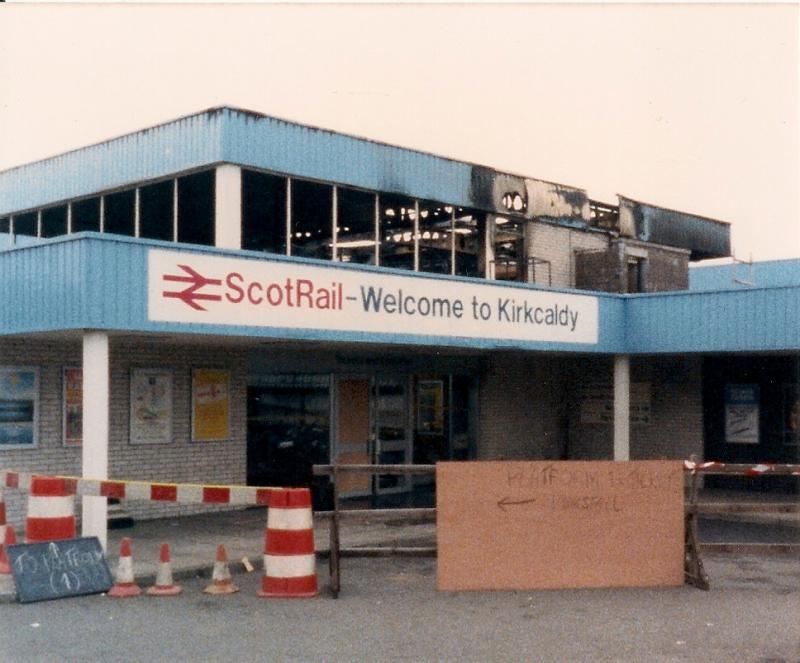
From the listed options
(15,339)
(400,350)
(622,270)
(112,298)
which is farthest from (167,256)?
(622,270)

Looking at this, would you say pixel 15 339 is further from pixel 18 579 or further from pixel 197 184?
pixel 18 579

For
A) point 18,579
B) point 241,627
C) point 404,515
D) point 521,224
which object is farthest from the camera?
point 521,224

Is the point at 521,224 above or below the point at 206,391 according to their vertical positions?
above

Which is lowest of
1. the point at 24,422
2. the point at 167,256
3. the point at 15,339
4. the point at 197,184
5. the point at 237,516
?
the point at 237,516

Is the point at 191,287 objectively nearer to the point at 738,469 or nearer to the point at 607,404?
the point at 738,469

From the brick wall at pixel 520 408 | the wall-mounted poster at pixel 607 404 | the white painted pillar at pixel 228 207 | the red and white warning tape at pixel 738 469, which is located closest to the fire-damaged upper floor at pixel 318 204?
the white painted pillar at pixel 228 207

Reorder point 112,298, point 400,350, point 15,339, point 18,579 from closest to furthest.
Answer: point 18,579 → point 112,298 → point 15,339 → point 400,350

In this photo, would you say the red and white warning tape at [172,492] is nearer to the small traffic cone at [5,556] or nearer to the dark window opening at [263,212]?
the small traffic cone at [5,556]

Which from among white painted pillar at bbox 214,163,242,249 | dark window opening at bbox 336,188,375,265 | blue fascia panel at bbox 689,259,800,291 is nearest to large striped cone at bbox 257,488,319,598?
white painted pillar at bbox 214,163,242,249

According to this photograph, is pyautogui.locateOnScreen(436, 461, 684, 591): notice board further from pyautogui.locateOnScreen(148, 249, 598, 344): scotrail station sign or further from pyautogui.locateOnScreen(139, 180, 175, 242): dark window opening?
pyautogui.locateOnScreen(139, 180, 175, 242): dark window opening

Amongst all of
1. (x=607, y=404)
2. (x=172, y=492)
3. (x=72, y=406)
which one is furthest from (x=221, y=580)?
(x=607, y=404)

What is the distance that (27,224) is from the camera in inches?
731

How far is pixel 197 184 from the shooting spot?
15.3 m

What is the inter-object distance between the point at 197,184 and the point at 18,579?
804 centimetres
